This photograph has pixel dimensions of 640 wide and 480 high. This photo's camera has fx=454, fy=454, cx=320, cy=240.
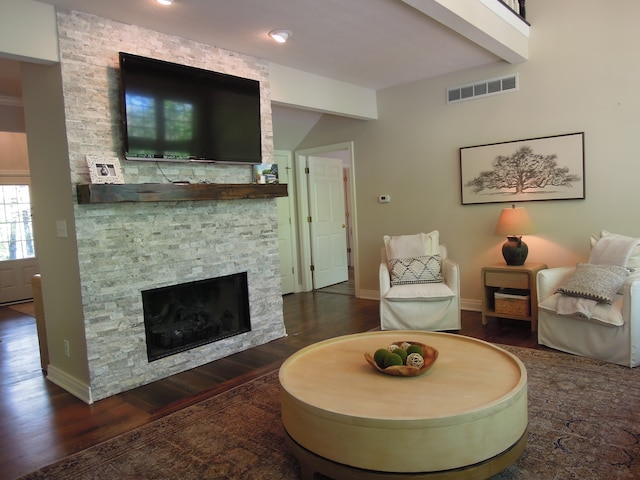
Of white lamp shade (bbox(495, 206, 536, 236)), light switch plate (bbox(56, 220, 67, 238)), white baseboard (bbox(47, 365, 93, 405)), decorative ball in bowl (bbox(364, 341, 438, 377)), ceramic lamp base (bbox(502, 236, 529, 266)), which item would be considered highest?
light switch plate (bbox(56, 220, 67, 238))

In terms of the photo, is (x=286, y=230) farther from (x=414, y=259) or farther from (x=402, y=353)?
(x=402, y=353)

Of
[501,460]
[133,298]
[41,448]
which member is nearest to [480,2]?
[501,460]

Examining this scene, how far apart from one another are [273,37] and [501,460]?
316 cm

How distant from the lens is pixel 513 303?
4.17m

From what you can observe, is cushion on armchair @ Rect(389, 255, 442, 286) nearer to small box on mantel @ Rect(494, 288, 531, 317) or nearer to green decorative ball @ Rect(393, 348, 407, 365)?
small box on mantel @ Rect(494, 288, 531, 317)

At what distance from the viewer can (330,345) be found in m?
2.71

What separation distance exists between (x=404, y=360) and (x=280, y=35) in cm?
257

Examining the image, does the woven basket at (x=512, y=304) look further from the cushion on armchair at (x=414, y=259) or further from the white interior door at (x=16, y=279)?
the white interior door at (x=16, y=279)

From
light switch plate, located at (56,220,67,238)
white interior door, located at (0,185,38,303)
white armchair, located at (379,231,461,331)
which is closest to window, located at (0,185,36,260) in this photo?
white interior door, located at (0,185,38,303)

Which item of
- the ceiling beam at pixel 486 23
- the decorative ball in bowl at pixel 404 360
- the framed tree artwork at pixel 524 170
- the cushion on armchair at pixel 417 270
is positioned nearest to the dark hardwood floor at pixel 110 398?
the cushion on armchair at pixel 417 270

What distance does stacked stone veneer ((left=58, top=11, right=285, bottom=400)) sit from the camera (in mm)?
2961

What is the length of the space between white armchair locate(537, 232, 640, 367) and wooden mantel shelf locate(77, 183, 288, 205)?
2459 mm

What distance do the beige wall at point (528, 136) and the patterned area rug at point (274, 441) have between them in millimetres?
1684

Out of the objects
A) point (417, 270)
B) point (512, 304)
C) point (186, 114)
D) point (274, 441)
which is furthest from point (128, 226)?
point (512, 304)
